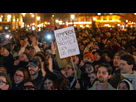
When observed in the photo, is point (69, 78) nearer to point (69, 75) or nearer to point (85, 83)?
point (69, 75)

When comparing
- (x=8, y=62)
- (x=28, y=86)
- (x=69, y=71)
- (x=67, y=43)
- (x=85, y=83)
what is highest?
(x=67, y=43)

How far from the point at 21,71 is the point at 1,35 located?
28.7 feet

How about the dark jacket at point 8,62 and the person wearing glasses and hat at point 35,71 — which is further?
the dark jacket at point 8,62

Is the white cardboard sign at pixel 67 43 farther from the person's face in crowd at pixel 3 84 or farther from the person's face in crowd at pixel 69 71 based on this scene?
the person's face in crowd at pixel 3 84

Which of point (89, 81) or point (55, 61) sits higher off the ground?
point (55, 61)

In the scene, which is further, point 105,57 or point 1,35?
point 1,35

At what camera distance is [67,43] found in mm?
5082

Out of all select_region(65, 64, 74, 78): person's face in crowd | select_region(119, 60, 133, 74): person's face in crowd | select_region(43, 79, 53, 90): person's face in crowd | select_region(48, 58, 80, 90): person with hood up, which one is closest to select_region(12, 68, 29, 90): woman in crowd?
select_region(43, 79, 53, 90): person's face in crowd

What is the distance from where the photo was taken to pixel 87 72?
4.91 metres

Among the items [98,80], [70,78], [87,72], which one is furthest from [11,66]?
[98,80]

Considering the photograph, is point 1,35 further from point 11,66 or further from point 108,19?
point 108,19

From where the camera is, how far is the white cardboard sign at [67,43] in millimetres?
5031

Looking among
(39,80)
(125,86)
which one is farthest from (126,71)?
(39,80)

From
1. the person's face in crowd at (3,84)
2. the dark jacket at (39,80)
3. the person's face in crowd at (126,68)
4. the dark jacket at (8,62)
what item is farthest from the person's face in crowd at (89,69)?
the dark jacket at (8,62)
